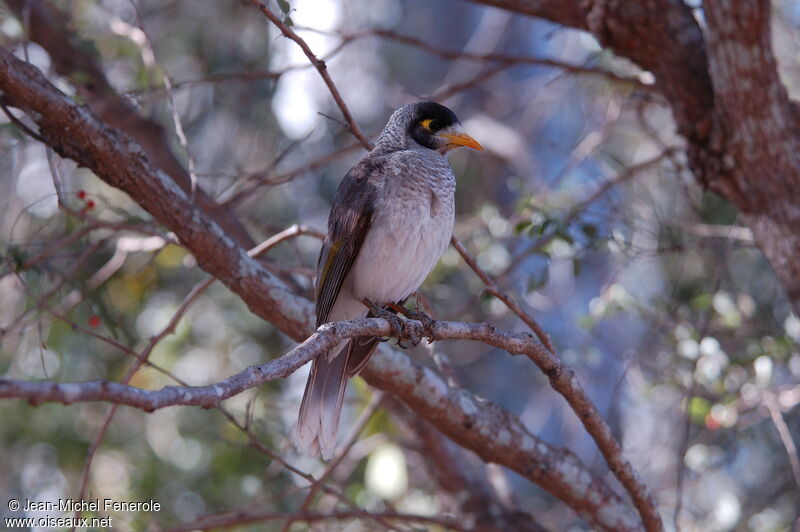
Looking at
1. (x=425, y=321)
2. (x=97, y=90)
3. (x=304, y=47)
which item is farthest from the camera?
(x=97, y=90)

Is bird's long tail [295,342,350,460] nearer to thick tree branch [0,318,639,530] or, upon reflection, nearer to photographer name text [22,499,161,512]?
thick tree branch [0,318,639,530]

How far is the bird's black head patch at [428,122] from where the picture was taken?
4.74 m

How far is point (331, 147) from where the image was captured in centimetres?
763

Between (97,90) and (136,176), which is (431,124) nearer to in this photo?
(136,176)

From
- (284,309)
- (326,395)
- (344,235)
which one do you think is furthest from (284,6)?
(326,395)

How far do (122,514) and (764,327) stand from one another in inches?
162

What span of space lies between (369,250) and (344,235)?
16 centimetres

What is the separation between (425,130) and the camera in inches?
187

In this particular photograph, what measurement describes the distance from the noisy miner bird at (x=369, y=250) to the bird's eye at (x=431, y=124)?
0.39 meters

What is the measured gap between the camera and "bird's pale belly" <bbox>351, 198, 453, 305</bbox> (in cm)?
399

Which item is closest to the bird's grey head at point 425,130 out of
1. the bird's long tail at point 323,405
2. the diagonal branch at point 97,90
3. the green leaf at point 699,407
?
the diagonal branch at point 97,90

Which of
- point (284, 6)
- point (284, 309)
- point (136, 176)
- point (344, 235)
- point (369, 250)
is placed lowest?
point (284, 309)

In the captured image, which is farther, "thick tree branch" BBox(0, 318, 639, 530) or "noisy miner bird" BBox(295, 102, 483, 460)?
"thick tree branch" BBox(0, 318, 639, 530)

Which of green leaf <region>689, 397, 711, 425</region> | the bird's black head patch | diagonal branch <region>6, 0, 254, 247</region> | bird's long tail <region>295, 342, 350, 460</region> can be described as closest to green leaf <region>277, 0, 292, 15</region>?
the bird's black head patch
